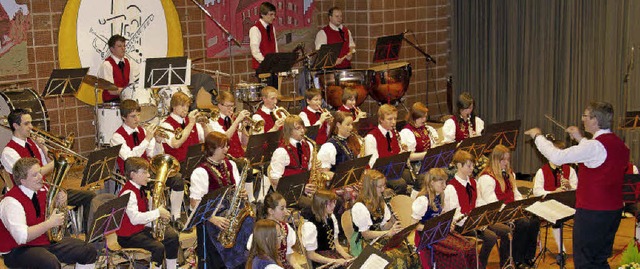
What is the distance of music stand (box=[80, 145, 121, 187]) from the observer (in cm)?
892

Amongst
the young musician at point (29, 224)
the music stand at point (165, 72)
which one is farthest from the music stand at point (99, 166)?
the music stand at point (165, 72)

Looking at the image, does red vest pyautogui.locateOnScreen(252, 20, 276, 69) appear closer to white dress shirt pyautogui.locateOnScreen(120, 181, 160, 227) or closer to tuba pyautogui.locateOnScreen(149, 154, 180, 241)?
tuba pyautogui.locateOnScreen(149, 154, 180, 241)

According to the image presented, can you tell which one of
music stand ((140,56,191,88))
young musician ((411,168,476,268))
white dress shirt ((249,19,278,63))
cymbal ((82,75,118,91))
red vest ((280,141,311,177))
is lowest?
young musician ((411,168,476,268))

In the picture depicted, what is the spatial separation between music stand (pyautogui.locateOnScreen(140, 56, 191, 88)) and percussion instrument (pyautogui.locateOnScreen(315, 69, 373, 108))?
248 cm

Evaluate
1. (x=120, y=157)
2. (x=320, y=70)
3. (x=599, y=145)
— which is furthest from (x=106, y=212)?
(x=320, y=70)

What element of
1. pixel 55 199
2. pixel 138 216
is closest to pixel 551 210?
pixel 138 216

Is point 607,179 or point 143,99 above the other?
point 143,99

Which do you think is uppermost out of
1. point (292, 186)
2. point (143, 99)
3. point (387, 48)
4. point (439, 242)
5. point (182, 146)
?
point (387, 48)

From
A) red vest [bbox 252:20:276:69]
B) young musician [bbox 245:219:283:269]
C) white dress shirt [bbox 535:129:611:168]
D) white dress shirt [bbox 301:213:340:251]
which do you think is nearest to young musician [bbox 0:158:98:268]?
young musician [bbox 245:219:283:269]

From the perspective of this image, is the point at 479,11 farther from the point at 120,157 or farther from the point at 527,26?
the point at 120,157

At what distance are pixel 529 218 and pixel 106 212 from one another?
4.32 metres

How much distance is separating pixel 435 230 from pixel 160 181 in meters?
2.56

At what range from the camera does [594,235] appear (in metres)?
8.62

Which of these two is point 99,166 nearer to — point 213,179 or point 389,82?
point 213,179
